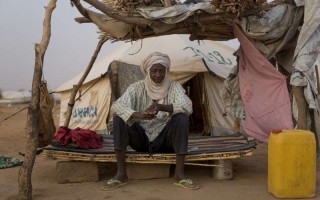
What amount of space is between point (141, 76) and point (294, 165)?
5219 mm

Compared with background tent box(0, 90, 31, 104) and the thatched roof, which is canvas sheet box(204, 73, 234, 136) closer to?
the thatched roof

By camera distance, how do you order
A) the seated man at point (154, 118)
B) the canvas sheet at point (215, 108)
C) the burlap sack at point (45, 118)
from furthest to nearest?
the canvas sheet at point (215, 108), the burlap sack at point (45, 118), the seated man at point (154, 118)

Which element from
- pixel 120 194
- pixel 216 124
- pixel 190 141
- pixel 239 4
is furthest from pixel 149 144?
pixel 216 124

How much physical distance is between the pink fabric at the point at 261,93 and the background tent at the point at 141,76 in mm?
2985

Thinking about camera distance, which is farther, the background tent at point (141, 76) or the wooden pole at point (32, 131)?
the background tent at point (141, 76)

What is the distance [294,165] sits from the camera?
3.29 meters

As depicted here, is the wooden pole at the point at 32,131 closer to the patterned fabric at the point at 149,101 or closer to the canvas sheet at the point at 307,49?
the patterned fabric at the point at 149,101

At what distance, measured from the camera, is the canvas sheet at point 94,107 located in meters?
8.28

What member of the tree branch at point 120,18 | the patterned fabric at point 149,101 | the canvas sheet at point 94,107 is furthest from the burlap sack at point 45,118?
the canvas sheet at point 94,107

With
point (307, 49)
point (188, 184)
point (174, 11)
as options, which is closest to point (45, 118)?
point (174, 11)

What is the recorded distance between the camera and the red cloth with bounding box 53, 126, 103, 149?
4.29 metres

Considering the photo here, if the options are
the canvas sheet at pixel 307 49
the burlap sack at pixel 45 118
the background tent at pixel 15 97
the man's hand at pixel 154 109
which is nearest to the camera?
the man's hand at pixel 154 109

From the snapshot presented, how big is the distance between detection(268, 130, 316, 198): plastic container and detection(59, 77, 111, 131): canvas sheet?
208 inches


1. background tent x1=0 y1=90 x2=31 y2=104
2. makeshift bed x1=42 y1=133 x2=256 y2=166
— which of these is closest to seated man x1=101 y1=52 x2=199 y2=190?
makeshift bed x1=42 y1=133 x2=256 y2=166
